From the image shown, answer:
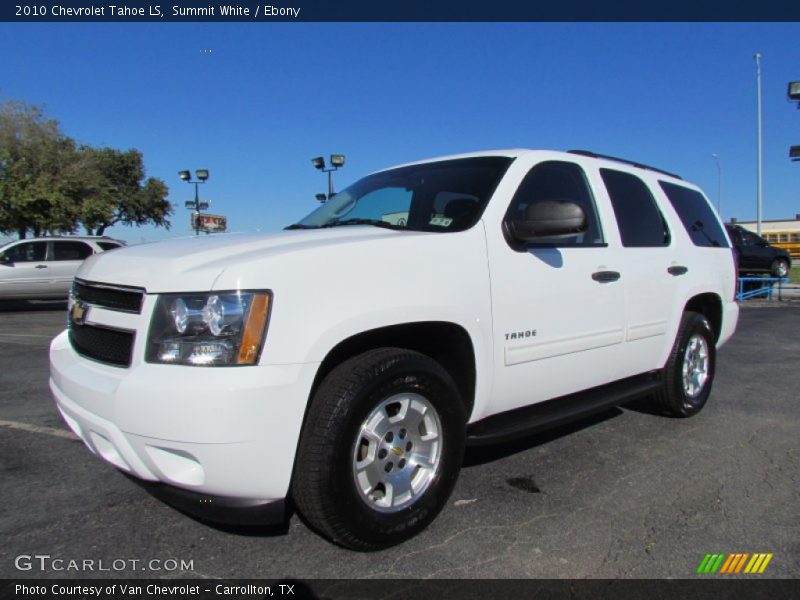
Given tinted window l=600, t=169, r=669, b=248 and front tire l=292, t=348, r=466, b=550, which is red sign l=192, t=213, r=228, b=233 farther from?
front tire l=292, t=348, r=466, b=550

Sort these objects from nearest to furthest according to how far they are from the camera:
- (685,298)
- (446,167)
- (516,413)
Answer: (516,413)
(446,167)
(685,298)

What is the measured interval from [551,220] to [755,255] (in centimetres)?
2052

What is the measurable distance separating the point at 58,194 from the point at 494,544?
78.8ft

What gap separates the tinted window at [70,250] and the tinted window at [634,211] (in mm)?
13755

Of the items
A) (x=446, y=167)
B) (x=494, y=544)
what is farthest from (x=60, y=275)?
(x=494, y=544)

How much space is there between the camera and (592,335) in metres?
3.52

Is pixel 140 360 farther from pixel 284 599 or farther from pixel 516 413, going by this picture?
pixel 516 413

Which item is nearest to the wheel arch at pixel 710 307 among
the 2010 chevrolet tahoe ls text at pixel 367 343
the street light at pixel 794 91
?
the 2010 chevrolet tahoe ls text at pixel 367 343

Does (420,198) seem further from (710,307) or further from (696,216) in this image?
(710,307)

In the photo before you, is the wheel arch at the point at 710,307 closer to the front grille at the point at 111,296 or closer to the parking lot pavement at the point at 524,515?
the parking lot pavement at the point at 524,515

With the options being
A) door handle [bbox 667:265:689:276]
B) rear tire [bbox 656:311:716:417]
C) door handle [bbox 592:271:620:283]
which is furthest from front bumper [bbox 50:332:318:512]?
rear tire [bbox 656:311:716:417]

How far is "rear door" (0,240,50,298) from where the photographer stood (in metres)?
13.9

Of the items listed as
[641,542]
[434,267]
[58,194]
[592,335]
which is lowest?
[641,542]

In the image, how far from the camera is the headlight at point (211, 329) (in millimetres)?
2215
